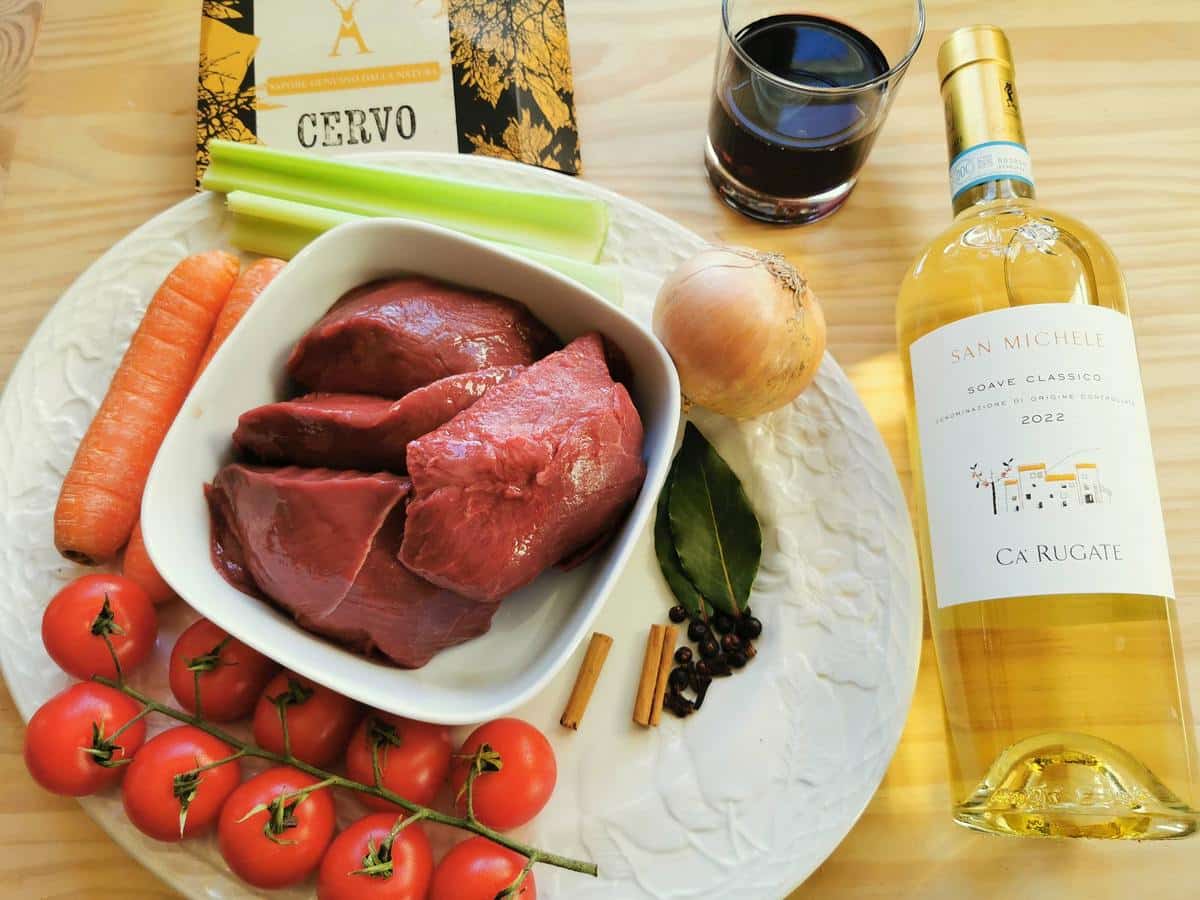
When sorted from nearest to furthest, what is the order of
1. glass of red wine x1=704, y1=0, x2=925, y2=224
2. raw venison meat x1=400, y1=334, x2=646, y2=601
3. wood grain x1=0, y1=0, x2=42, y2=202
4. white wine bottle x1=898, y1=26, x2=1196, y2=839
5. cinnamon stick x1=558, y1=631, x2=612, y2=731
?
1. raw venison meat x1=400, y1=334, x2=646, y2=601
2. white wine bottle x1=898, y1=26, x2=1196, y2=839
3. cinnamon stick x1=558, y1=631, x2=612, y2=731
4. glass of red wine x1=704, y1=0, x2=925, y2=224
5. wood grain x1=0, y1=0, x2=42, y2=202

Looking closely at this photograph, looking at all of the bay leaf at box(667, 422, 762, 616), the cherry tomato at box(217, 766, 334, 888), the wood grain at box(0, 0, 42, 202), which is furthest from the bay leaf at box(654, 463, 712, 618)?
the wood grain at box(0, 0, 42, 202)

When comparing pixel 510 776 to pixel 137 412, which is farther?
pixel 137 412

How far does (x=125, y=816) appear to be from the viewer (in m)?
1.11

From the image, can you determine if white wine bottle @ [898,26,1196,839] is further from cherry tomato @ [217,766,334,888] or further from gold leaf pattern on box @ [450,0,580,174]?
cherry tomato @ [217,766,334,888]

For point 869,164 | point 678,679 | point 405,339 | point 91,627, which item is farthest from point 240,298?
point 869,164

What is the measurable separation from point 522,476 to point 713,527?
0.39 meters

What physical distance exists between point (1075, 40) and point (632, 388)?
3.81 ft

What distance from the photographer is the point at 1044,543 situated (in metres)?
1.05

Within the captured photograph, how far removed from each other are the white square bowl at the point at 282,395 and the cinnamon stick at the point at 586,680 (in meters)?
0.10

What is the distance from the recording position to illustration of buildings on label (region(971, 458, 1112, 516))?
3.46 ft

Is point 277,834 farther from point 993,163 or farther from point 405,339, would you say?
point 993,163

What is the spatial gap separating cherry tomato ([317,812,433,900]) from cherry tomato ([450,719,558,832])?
8 centimetres

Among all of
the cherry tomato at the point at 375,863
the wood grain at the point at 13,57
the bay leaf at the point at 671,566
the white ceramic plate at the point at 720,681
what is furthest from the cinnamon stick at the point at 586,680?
the wood grain at the point at 13,57

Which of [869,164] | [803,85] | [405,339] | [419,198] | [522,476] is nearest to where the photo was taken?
[522,476]
